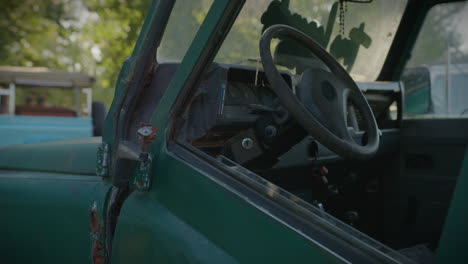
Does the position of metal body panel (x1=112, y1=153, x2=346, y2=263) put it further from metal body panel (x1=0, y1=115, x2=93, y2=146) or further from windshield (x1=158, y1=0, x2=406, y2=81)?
metal body panel (x1=0, y1=115, x2=93, y2=146)

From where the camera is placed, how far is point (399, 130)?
284 centimetres

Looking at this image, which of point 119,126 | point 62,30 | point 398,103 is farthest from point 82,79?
point 62,30

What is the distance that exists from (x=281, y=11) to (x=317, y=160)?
70 cm

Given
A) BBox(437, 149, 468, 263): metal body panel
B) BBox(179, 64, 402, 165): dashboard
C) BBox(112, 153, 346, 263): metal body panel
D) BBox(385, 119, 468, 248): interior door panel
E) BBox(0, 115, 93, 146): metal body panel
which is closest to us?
BBox(437, 149, 468, 263): metal body panel

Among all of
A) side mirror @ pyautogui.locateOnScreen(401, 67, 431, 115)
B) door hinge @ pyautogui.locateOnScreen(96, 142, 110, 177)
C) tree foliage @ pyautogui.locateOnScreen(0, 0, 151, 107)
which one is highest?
side mirror @ pyautogui.locateOnScreen(401, 67, 431, 115)

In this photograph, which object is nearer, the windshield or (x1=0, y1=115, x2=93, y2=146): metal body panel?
the windshield

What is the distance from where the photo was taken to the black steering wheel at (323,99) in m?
1.51

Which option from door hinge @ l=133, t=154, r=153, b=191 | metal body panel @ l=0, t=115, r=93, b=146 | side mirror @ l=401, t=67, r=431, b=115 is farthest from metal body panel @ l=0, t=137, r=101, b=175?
metal body panel @ l=0, t=115, r=93, b=146

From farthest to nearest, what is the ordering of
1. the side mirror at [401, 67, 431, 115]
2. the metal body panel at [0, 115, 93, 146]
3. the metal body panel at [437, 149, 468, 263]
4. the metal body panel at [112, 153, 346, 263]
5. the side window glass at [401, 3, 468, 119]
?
1. the metal body panel at [0, 115, 93, 146]
2. the side mirror at [401, 67, 431, 115]
3. the side window glass at [401, 3, 468, 119]
4. the metal body panel at [112, 153, 346, 263]
5. the metal body panel at [437, 149, 468, 263]

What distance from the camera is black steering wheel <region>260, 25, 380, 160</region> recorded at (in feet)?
4.96

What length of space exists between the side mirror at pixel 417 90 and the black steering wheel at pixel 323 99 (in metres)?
1.11

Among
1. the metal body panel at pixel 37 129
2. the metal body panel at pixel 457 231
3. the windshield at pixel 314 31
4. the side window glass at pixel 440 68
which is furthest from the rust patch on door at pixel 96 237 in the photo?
the metal body panel at pixel 37 129

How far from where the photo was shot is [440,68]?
2.90 meters

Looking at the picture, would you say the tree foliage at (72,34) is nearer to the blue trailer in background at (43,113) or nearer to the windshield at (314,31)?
the blue trailer in background at (43,113)
